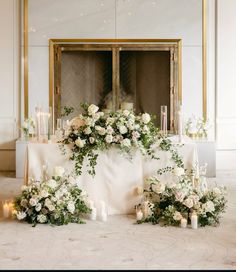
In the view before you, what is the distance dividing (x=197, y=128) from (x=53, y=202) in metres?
3.83

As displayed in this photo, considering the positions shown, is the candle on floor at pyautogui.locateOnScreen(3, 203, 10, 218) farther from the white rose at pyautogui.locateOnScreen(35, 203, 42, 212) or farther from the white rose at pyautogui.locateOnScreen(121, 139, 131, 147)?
the white rose at pyautogui.locateOnScreen(121, 139, 131, 147)

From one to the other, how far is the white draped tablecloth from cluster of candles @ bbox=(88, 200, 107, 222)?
118mm

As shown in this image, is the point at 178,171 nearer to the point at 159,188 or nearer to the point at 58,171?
the point at 159,188

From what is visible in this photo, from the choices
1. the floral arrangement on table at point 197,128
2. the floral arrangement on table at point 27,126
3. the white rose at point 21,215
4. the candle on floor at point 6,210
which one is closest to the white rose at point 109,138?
the white rose at point 21,215

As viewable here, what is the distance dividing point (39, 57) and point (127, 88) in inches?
57.0

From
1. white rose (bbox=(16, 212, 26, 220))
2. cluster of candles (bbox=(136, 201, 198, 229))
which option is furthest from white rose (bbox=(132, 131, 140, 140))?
white rose (bbox=(16, 212, 26, 220))

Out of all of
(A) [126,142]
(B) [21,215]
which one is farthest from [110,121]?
(B) [21,215]

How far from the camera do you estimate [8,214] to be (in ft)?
18.5

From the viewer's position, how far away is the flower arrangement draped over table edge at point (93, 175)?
534cm

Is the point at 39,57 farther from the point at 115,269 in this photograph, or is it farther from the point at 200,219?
the point at 115,269

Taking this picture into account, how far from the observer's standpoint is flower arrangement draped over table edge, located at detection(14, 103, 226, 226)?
5340 millimetres

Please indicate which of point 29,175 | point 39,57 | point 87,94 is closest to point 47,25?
point 39,57

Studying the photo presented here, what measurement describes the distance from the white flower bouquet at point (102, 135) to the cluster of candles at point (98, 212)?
12.2 inches

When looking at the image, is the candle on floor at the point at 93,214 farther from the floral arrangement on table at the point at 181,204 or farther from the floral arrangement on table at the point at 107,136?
the floral arrangement on table at the point at 181,204
